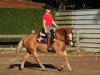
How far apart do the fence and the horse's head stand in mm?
6337

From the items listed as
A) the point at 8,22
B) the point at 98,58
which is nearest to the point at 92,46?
the point at 98,58

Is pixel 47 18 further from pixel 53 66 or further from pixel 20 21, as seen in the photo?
pixel 20 21

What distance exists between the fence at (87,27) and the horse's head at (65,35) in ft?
20.8

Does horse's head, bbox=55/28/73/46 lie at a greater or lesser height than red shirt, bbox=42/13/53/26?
lesser

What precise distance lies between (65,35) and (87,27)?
23.8 ft

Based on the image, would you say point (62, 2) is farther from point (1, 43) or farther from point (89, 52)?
point (89, 52)

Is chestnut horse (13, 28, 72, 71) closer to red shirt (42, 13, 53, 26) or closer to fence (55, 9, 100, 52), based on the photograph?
red shirt (42, 13, 53, 26)

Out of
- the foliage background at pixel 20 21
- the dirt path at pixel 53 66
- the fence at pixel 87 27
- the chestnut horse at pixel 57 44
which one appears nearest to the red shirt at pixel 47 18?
the chestnut horse at pixel 57 44

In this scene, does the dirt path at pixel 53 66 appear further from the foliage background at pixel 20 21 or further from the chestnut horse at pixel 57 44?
the foliage background at pixel 20 21

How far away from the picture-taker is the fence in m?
20.0

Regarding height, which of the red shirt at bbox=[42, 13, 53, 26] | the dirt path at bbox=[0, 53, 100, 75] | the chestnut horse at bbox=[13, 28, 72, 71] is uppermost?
the red shirt at bbox=[42, 13, 53, 26]

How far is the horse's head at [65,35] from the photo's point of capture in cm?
1306

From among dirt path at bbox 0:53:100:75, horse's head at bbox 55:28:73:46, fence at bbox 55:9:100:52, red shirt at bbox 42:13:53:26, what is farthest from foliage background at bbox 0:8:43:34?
horse's head at bbox 55:28:73:46

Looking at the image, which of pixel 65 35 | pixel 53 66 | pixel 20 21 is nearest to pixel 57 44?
pixel 65 35
